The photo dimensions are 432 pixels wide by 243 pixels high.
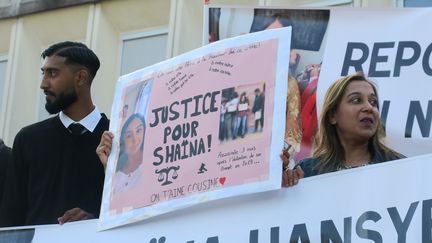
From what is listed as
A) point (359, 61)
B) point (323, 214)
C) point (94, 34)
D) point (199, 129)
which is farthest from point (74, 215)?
point (94, 34)

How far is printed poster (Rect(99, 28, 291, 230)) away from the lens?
4578mm

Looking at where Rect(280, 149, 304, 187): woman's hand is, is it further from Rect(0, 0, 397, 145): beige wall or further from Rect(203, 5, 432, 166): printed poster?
Rect(0, 0, 397, 145): beige wall

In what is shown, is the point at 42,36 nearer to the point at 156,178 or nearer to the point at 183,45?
the point at 183,45

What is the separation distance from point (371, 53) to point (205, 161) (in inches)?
41.2

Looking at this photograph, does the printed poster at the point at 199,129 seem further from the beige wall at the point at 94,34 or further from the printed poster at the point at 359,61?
the beige wall at the point at 94,34

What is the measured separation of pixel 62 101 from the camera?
18.1ft

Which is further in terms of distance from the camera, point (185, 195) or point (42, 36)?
point (42, 36)

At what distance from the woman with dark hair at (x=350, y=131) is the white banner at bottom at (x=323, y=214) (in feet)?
0.55

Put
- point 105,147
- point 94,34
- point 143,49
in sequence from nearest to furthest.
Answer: point 105,147 < point 143,49 < point 94,34

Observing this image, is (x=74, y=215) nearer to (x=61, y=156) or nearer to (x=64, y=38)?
(x=61, y=156)

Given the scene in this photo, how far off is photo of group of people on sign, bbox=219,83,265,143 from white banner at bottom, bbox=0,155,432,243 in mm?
228

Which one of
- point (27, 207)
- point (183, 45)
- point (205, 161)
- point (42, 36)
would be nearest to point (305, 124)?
point (205, 161)

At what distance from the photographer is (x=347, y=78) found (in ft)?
15.9

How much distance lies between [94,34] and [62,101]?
4074mm
